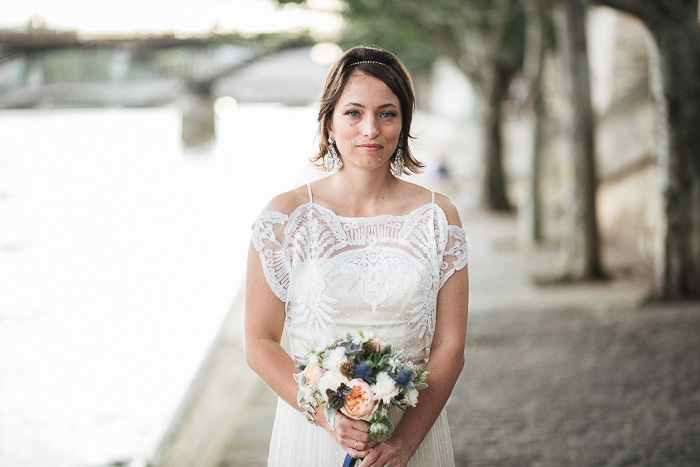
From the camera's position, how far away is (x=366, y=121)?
229 centimetres

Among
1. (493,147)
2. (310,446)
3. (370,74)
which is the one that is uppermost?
(493,147)

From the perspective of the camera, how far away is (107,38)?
41938mm

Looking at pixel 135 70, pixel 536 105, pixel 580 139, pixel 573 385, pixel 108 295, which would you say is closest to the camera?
pixel 573 385

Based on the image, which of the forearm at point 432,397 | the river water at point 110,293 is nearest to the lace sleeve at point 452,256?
the forearm at point 432,397

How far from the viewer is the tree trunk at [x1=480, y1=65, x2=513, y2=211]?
16047mm

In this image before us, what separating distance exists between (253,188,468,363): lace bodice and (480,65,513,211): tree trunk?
14.1 metres

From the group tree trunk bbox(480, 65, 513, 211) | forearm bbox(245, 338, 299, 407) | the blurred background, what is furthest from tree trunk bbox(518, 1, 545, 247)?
forearm bbox(245, 338, 299, 407)

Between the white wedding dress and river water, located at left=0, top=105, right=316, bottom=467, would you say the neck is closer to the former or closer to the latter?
the white wedding dress

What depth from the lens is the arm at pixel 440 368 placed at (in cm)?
226

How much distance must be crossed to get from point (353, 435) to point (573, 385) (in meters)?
4.33

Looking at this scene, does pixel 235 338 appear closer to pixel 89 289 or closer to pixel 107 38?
pixel 89 289

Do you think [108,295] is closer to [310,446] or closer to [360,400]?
[310,446]

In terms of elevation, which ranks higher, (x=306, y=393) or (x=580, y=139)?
(x=580, y=139)

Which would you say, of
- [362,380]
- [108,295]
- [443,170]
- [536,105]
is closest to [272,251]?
[362,380]
